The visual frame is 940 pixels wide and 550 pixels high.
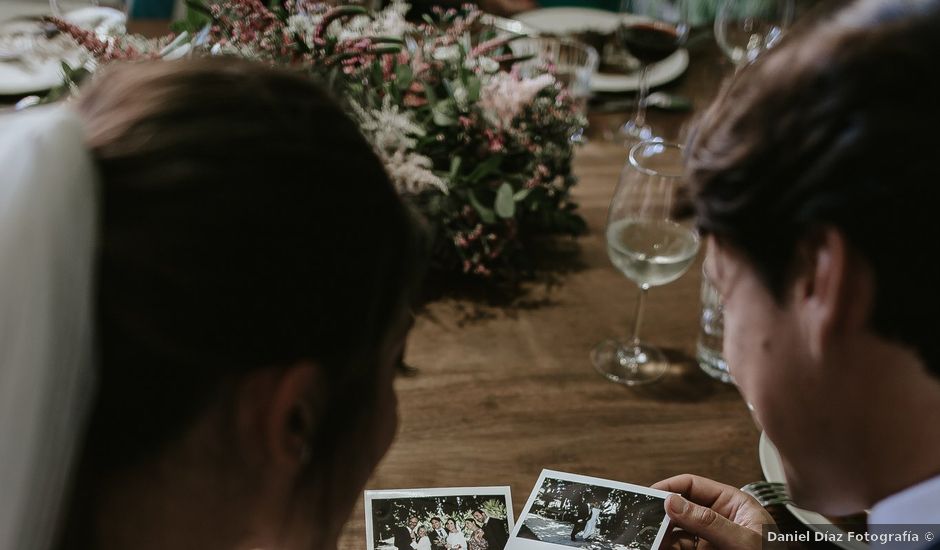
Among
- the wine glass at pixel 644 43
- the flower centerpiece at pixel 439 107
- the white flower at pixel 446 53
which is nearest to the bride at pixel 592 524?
the flower centerpiece at pixel 439 107

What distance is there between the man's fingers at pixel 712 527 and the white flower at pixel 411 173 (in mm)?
611

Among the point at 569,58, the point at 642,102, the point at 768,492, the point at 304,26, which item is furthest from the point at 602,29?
the point at 768,492

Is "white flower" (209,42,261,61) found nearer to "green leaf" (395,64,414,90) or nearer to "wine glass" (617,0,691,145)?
"green leaf" (395,64,414,90)

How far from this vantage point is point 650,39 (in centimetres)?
182

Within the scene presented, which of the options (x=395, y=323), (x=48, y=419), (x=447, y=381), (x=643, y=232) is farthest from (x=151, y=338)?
(x=643, y=232)

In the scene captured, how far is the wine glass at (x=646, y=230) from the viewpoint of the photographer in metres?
1.19

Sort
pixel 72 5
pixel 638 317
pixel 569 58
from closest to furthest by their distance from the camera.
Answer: pixel 638 317, pixel 569 58, pixel 72 5

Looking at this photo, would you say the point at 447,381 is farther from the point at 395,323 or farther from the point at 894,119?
the point at 894,119

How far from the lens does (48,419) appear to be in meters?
0.59

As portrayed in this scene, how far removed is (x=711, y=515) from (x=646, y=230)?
0.43 m

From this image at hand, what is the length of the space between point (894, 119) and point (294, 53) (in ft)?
3.31

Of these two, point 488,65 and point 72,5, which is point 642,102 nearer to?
point 488,65

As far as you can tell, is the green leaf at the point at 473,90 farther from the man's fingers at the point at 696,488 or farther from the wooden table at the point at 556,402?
the man's fingers at the point at 696,488

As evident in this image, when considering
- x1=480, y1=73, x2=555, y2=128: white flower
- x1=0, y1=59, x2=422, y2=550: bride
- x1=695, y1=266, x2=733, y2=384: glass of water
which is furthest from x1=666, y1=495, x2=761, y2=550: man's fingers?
x1=480, y1=73, x2=555, y2=128: white flower
